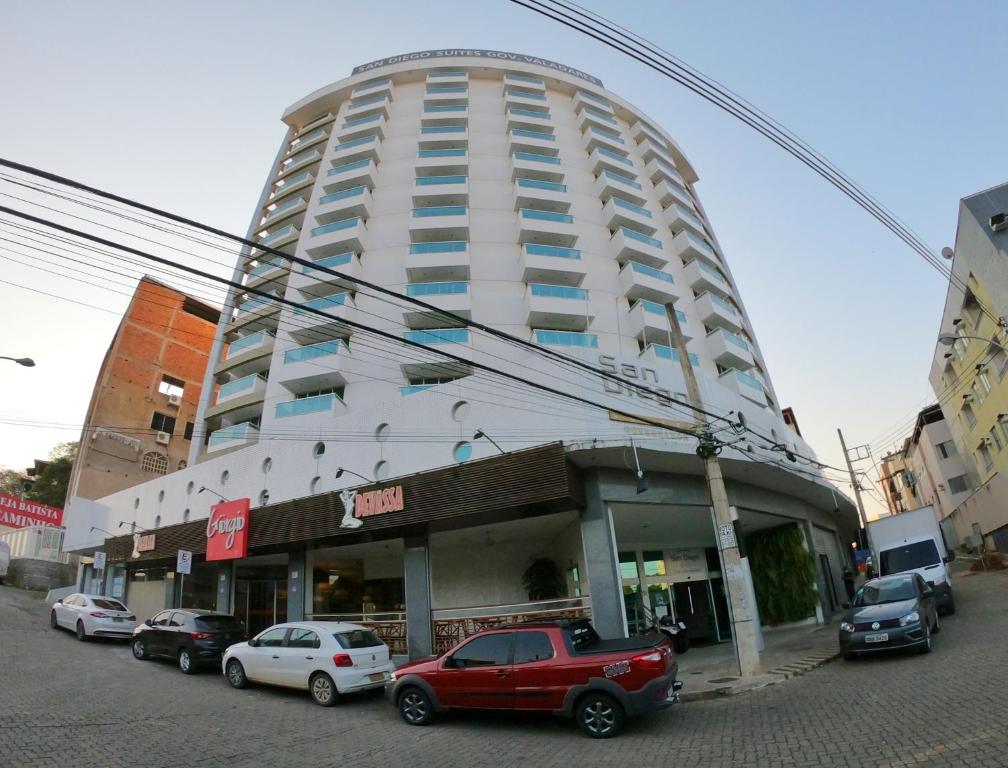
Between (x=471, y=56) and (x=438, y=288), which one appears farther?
(x=471, y=56)

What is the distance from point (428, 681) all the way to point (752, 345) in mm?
35505

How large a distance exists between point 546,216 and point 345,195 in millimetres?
12274

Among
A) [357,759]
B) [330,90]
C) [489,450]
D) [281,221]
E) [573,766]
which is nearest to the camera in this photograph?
[573,766]

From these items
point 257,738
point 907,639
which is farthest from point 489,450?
point 907,639

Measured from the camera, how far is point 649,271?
31.0 metres

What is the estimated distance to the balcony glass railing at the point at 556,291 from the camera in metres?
27.8

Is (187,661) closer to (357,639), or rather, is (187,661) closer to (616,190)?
(357,639)

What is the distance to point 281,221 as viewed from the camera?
3738 cm

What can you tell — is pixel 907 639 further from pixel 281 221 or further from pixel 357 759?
pixel 281 221

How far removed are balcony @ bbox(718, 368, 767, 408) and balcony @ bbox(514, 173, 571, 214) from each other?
13765 millimetres

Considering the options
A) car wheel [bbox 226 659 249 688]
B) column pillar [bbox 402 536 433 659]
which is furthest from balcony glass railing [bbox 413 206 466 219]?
car wheel [bbox 226 659 249 688]

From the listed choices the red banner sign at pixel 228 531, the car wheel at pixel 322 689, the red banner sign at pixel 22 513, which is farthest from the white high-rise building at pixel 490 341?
the red banner sign at pixel 22 513

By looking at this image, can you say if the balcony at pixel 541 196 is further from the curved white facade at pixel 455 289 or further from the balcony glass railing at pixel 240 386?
the balcony glass railing at pixel 240 386

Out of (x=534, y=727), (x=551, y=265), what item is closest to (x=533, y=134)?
(x=551, y=265)
